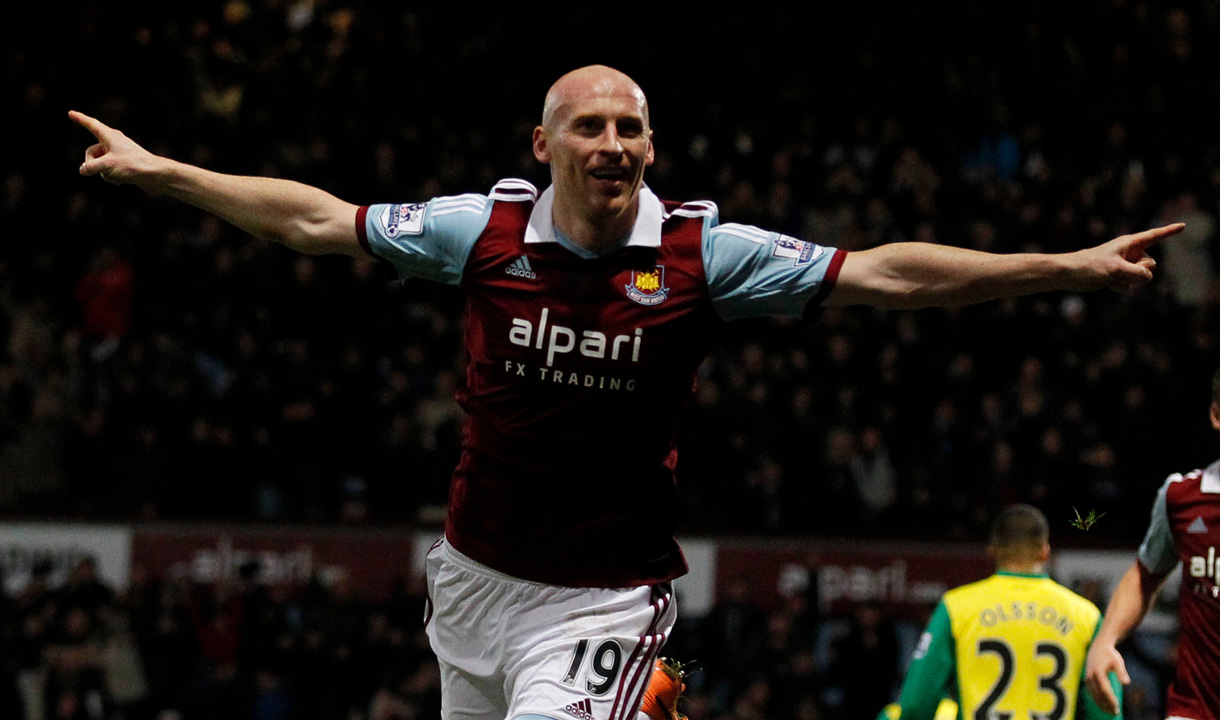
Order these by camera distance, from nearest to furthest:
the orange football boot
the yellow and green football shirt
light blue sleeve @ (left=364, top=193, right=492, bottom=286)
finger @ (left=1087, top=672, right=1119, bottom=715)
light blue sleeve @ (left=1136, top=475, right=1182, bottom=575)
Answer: light blue sleeve @ (left=364, top=193, right=492, bottom=286) → the orange football boot → finger @ (left=1087, top=672, right=1119, bottom=715) → light blue sleeve @ (left=1136, top=475, right=1182, bottom=575) → the yellow and green football shirt

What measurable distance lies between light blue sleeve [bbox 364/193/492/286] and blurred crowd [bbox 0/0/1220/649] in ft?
30.1

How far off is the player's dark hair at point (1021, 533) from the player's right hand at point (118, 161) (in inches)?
167

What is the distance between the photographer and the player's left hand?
4430 millimetres

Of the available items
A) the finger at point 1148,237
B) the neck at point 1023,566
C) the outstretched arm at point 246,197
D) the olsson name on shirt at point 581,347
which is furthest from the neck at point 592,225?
the neck at point 1023,566

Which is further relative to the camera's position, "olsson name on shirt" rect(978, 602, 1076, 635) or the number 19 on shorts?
"olsson name on shirt" rect(978, 602, 1076, 635)

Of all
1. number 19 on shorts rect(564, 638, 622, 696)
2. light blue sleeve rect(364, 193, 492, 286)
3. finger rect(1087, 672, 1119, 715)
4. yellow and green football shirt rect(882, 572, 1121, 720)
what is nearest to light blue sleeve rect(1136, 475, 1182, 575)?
finger rect(1087, 672, 1119, 715)

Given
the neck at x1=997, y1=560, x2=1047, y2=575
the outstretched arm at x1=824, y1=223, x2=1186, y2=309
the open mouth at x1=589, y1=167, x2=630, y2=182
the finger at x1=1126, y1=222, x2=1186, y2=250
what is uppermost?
the open mouth at x1=589, y1=167, x2=630, y2=182

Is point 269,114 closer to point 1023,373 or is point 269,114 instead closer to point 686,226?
point 1023,373

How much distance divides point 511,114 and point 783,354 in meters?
4.22

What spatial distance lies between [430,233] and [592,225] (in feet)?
1.59

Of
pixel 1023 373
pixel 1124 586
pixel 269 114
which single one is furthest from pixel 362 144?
pixel 1124 586

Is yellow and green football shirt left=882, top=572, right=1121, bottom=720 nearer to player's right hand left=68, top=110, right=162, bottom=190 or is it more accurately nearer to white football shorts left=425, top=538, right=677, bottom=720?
white football shorts left=425, top=538, right=677, bottom=720

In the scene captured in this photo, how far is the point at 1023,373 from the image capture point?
14.5 meters

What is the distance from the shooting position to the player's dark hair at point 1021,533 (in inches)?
292
